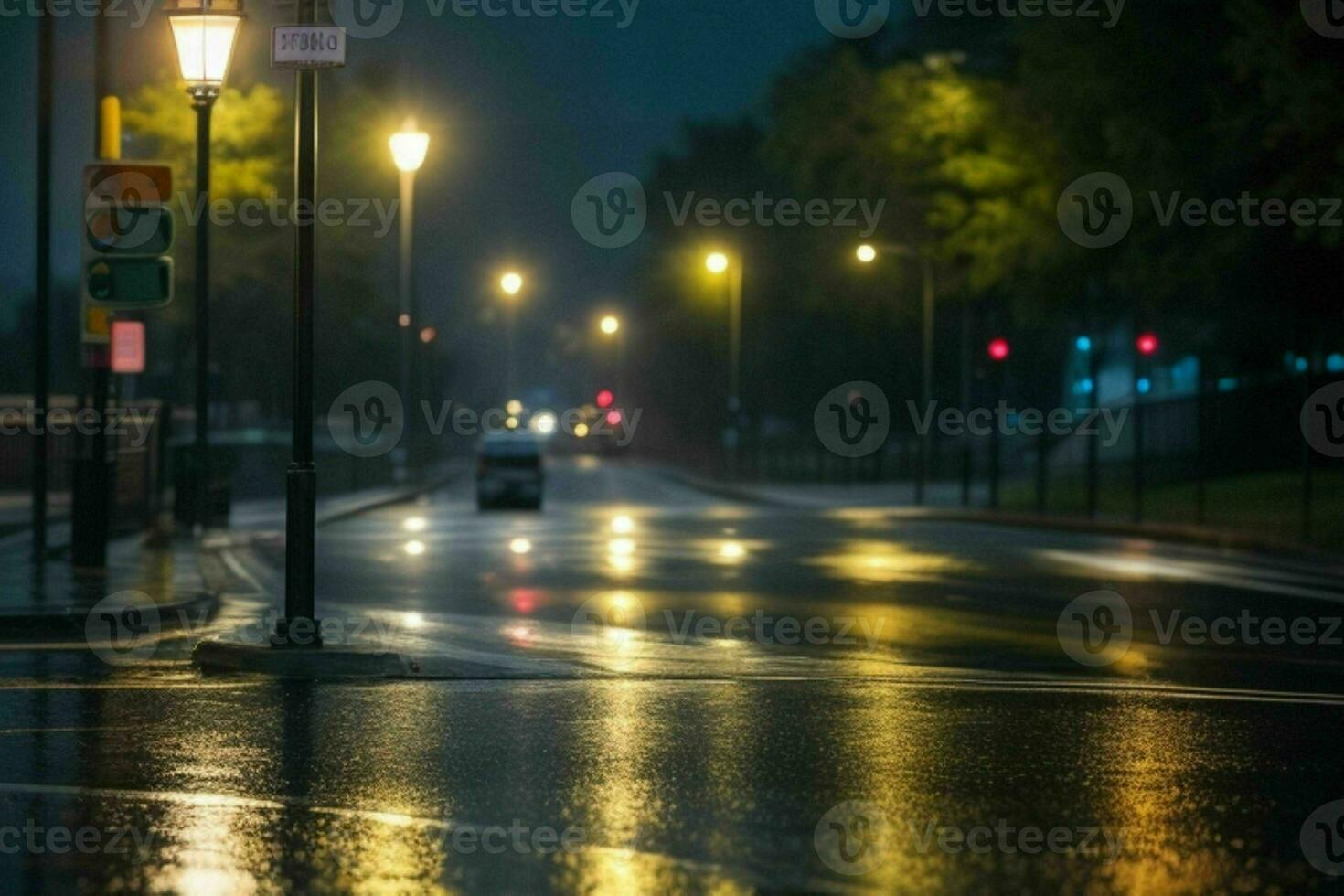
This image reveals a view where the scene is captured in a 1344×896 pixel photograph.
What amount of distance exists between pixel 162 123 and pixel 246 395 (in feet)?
108

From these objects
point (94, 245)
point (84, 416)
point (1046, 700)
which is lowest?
point (1046, 700)

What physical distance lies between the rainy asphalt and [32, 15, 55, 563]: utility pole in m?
3.60

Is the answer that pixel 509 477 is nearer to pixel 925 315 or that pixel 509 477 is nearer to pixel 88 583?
pixel 925 315

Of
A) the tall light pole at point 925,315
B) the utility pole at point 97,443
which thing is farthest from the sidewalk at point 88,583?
the tall light pole at point 925,315

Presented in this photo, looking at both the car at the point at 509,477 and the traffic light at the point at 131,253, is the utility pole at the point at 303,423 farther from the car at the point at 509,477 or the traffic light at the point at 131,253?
the car at the point at 509,477

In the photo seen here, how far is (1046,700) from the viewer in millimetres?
12023

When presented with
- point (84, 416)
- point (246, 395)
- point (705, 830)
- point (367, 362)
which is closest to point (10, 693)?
point (705, 830)

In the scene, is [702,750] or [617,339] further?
[617,339]

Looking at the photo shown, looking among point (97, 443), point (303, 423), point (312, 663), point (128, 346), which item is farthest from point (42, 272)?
point (312, 663)

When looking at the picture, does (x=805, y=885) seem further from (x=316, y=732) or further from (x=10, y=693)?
(x=10, y=693)

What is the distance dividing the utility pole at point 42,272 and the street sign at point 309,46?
390 inches

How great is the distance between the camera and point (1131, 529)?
33.2m

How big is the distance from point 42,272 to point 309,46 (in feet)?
35.1

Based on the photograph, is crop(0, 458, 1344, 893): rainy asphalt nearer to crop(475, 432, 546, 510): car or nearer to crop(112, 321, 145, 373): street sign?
crop(112, 321, 145, 373): street sign
